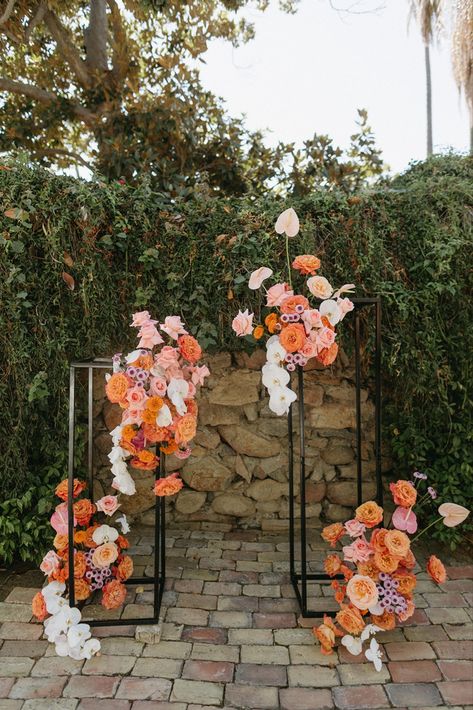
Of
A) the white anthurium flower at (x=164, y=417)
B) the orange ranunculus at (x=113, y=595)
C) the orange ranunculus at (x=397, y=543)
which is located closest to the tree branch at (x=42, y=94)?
the white anthurium flower at (x=164, y=417)

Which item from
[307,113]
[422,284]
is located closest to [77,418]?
[422,284]

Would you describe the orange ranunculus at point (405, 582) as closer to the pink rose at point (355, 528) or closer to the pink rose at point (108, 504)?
the pink rose at point (355, 528)

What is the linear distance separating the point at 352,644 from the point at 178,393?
3.76 feet

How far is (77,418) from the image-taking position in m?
2.64

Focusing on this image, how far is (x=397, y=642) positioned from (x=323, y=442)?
1126mm

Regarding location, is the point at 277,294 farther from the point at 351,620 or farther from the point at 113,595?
the point at 113,595

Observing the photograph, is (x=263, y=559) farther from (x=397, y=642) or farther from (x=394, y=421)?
(x=394, y=421)

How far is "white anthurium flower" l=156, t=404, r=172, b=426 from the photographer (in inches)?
71.5

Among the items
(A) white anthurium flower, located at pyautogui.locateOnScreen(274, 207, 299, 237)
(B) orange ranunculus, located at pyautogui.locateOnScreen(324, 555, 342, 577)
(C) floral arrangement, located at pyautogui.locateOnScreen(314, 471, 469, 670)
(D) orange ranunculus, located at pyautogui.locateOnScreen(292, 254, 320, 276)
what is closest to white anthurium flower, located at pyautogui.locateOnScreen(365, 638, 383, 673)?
(C) floral arrangement, located at pyautogui.locateOnScreen(314, 471, 469, 670)

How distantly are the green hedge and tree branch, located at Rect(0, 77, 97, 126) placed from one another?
92.8 inches

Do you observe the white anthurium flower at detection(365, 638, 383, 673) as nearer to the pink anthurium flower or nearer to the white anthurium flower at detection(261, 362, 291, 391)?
the pink anthurium flower

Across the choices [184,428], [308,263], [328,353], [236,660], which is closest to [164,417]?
[184,428]

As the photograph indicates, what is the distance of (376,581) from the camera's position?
1991 millimetres

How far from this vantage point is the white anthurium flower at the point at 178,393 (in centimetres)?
183
